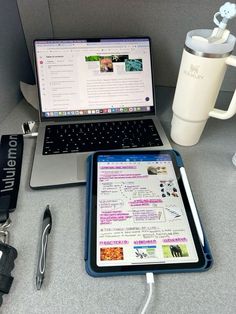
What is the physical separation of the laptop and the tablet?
0.06 metres

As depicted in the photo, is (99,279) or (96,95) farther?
(96,95)

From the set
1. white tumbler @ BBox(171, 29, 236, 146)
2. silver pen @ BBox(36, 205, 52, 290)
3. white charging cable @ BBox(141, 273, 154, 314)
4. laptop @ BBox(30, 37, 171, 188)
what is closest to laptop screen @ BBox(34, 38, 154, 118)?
laptop @ BBox(30, 37, 171, 188)

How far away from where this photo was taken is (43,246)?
1.21ft

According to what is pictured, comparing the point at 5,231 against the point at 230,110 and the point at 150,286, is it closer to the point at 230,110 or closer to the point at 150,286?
the point at 150,286

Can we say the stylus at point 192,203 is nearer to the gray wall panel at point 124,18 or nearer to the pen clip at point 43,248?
the pen clip at point 43,248

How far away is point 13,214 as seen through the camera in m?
0.42

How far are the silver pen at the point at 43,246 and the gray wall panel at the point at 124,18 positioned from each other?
0.48 metres

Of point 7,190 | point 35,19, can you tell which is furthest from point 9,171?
point 35,19

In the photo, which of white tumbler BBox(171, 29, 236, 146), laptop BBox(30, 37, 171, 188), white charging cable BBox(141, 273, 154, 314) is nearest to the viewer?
white charging cable BBox(141, 273, 154, 314)

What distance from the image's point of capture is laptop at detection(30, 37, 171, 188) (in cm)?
54

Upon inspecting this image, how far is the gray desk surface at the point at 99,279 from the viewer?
33 centimetres

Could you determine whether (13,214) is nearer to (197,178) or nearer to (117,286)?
(117,286)

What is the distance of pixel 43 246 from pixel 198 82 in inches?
14.3

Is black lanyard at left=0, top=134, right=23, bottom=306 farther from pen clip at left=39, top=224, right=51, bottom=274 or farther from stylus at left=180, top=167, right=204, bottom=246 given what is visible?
stylus at left=180, top=167, right=204, bottom=246
